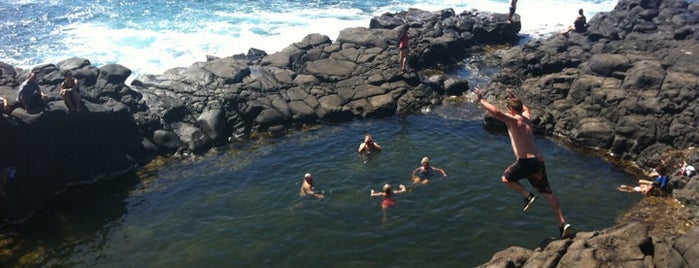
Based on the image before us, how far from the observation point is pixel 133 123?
2686 centimetres

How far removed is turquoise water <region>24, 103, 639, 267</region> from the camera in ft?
55.7

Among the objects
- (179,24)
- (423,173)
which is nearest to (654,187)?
(423,173)

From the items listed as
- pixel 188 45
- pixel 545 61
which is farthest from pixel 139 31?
pixel 545 61

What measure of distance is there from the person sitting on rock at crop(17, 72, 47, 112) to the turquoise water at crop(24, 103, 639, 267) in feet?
14.9

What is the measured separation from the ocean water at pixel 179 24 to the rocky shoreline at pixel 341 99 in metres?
9.08

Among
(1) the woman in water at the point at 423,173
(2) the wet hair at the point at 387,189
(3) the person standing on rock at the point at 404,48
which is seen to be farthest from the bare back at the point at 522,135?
(3) the person standing on rock at the point at 404,48

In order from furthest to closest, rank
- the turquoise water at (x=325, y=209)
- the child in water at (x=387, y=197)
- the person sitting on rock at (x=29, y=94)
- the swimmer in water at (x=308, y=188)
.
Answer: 1. the person sitting on rock at (x=29, y=94)
2. the swimmer in water at (x=308, y=188)
3. the child in water at (x=387, y=197)
4. the turquoise water at (x=325, y=209)

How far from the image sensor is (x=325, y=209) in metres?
19.8

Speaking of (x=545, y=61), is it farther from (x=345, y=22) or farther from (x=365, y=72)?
(x=345, y=22)

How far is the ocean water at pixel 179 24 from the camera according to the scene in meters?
42.5

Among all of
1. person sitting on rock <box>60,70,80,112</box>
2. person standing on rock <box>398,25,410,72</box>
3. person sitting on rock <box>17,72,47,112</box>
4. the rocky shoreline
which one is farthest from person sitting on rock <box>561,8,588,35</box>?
person sitting on rock <box>17,72,47,112</box>

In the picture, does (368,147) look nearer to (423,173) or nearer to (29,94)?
(423,173)

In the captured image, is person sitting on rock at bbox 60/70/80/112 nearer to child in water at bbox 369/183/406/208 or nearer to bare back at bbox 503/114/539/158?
child in water at bbox 369/183/406/208

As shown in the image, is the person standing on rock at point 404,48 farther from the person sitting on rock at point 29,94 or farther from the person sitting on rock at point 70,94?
the person sitting on rock at point 29,94
